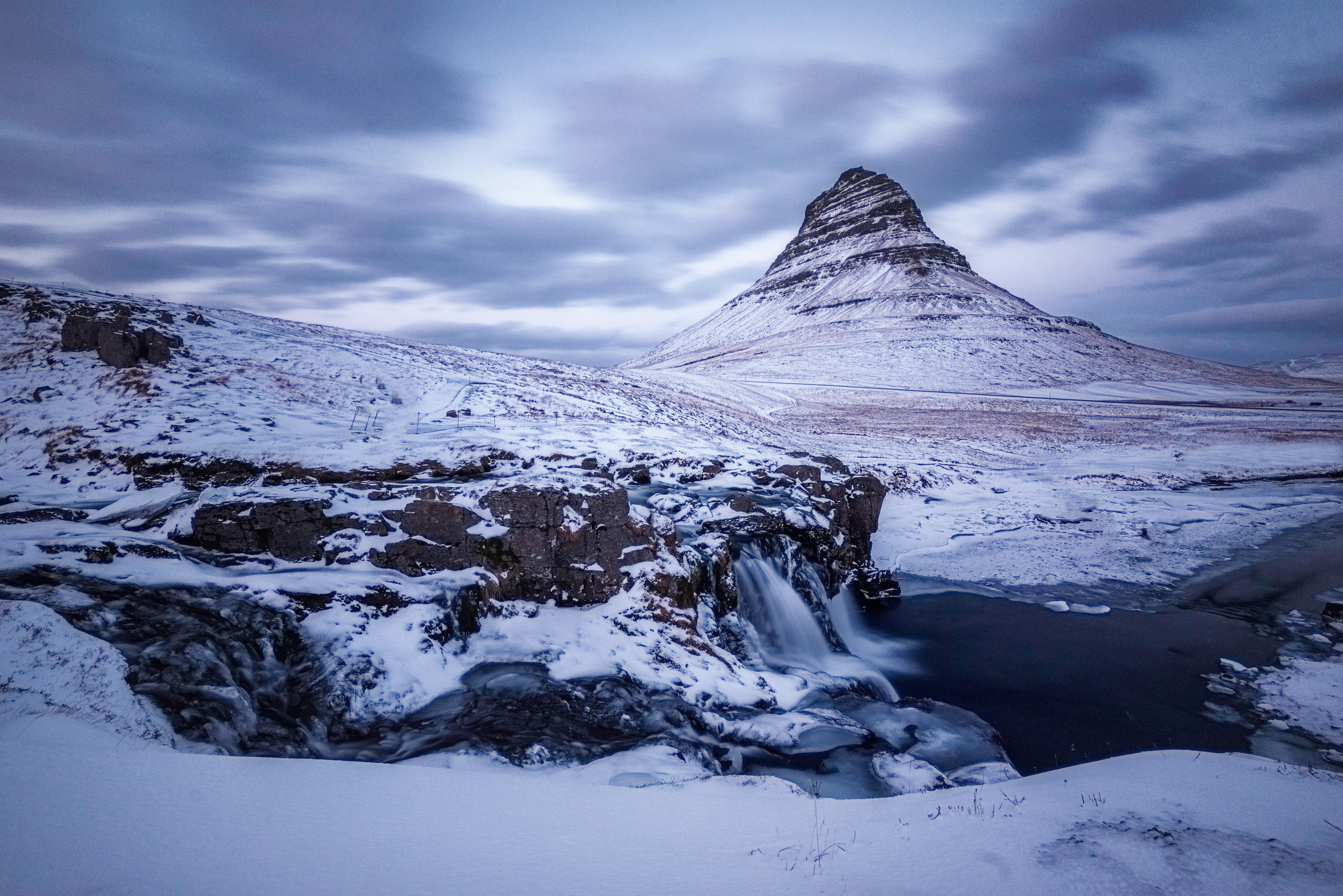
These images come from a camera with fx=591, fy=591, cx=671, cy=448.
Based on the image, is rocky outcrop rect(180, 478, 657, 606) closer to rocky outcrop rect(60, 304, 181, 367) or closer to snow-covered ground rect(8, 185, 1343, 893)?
snow-covered ground rect(8, 185, 1343, 893)

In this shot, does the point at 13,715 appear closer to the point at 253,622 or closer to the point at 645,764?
the point at 253,622

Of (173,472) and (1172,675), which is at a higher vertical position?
(173,472)

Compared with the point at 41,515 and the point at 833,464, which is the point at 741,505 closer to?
the point at 833,464

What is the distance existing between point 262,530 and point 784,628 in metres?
9.15

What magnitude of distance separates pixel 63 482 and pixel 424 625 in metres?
8.20

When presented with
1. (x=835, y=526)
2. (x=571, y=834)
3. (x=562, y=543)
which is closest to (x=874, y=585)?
(x=835, y=526)

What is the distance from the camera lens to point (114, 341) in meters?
15.2

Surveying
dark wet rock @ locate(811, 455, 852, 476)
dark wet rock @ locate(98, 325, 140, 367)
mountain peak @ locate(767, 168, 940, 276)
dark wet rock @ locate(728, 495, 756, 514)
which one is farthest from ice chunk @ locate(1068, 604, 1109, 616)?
mountain peak @ locate(767, 168, 940, 276)

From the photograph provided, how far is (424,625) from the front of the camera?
821 cm

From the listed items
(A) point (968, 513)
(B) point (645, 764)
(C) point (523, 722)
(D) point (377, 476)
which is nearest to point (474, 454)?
(D) point (377, 476)

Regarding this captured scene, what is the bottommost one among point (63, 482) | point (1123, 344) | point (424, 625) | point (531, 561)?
point (424, 625)

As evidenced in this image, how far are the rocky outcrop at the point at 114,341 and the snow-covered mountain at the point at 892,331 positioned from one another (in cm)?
4430

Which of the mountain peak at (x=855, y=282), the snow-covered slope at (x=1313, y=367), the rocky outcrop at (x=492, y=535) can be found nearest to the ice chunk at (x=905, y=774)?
the rocky outcrop at (x=492, y=535)

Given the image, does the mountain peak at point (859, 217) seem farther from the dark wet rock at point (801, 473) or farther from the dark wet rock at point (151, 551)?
the dark wet rock at point (151, 551)
